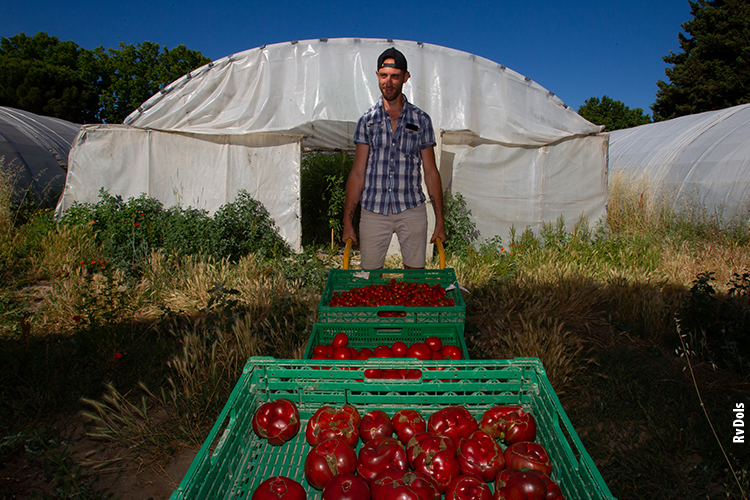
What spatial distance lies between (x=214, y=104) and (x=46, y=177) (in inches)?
267

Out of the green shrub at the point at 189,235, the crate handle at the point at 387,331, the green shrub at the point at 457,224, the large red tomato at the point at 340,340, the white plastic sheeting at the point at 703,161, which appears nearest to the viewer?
the large red tomato at the point at 340,340

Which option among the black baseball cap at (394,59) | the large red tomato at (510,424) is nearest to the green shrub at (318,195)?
the black baseball cap at (394,59)

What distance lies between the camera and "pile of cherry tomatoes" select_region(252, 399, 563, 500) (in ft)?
3.82

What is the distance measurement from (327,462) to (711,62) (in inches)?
1235

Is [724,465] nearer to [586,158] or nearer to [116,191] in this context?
[586,158]

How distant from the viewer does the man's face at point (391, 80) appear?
9.81 feet

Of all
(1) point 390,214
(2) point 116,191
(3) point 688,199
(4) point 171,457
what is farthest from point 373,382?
(3) point 688,199

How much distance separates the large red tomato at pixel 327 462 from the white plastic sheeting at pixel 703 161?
29.0 ft

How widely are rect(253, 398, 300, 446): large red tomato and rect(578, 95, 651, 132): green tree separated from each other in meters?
48.2

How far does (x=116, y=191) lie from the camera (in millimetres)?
6828

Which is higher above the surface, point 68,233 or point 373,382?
point 68,233

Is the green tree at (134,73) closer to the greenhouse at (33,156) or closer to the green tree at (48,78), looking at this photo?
the green tree at (48,78)

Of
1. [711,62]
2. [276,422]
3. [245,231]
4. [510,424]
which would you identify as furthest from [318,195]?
[711,62]

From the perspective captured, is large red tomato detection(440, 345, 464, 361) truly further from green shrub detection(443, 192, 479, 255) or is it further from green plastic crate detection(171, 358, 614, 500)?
green shrub detection(443, 192, 479, 255)
